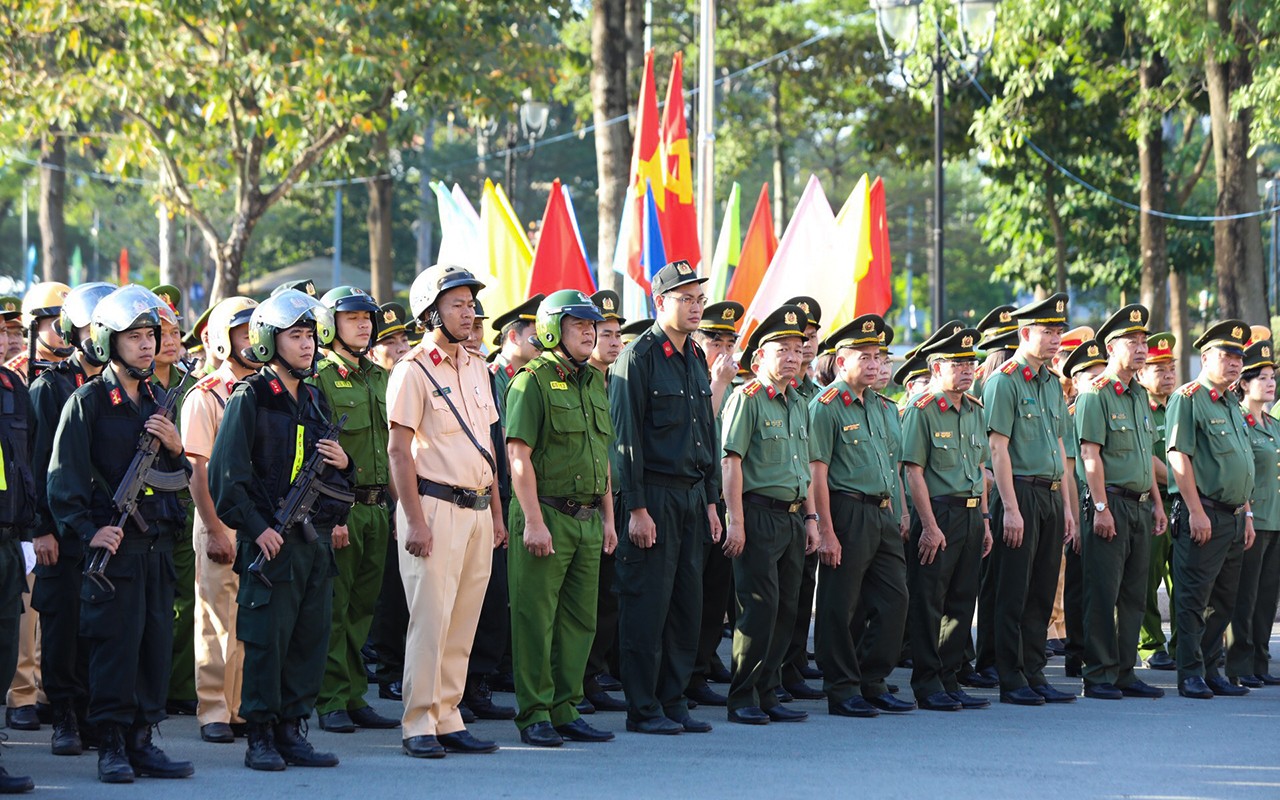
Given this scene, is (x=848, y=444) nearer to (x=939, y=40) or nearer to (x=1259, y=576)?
(x=1259, y=576)

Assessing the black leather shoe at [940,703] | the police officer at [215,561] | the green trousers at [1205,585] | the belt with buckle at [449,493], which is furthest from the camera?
the green trousers at [1205,585]

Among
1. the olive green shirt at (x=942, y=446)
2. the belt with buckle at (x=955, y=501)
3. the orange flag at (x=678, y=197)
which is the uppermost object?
the orange flag at (x=678, y=197)

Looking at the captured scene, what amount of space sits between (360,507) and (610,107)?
33.7 ft

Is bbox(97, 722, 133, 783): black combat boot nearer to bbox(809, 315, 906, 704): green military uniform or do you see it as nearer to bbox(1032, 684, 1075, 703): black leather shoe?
bbox(809, 315, 906, 704): green military uniform

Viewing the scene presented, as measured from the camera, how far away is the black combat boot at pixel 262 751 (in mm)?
7238

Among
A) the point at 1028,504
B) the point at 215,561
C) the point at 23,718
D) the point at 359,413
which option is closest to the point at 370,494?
the point at 359,413

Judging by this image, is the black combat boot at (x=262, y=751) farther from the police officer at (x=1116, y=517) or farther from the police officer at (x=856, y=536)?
the police officer at (x=1116, y=517)

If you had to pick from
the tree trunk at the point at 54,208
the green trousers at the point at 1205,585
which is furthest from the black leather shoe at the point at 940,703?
the tree trunk at the point at 54,208

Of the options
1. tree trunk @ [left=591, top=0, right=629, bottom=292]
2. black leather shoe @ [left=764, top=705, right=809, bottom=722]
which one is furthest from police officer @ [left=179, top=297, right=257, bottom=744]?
tree trunk @ [left=591, top=0, right=629, bottom=292]

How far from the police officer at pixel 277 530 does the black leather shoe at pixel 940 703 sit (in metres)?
3.65

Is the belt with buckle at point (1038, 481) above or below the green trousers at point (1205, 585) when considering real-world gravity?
above

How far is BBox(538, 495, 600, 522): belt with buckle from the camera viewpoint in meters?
8.10

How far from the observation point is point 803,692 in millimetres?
9906

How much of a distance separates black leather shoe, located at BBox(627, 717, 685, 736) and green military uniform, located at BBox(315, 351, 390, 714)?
1441mm
